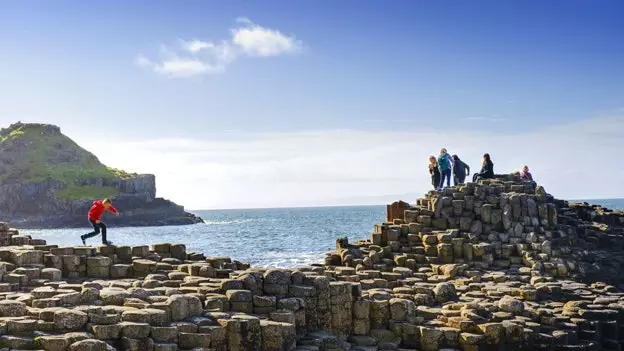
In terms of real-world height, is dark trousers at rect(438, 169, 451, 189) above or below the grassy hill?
below

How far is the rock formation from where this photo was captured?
15977 millimetres

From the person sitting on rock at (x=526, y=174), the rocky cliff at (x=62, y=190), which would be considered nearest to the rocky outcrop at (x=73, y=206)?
the rocky cliff at (x=62, y=190)

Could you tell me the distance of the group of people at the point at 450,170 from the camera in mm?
33781

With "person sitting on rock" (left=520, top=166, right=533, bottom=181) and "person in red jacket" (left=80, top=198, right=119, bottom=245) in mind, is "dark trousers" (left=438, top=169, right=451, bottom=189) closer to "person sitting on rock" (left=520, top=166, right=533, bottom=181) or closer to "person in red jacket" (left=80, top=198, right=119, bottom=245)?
"person sitting on rock" (left=520, top=166, right=533, bottom=181)

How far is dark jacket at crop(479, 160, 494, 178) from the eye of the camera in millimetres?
35375

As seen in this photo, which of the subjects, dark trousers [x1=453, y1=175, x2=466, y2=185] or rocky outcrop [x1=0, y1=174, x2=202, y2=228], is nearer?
dark trousers [x1=453, y1=175, x2=466, y2=185]

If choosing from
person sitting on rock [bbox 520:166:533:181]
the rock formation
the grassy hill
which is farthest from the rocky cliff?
the rock formation

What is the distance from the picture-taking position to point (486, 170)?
35500mm

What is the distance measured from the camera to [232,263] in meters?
24.6

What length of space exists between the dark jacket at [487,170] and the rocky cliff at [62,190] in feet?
357

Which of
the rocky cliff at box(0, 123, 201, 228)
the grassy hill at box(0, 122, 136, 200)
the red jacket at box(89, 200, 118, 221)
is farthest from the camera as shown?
the grassy hill at box(0, 122, 136, 200)

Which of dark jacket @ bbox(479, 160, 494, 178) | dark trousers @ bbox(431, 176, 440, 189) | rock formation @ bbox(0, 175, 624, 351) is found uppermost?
dark jacket @ bbox(479, 160, 494, 178)

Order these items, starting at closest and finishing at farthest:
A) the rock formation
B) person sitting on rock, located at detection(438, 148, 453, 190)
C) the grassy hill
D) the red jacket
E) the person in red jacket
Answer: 1. the rock formation
2. the person in red jacket
3. the red jacket
4. person sitting on rock, located at detection(438, 148, 453, 190)
5. the grassy hill

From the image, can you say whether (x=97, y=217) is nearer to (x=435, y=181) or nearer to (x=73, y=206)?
(x=435, y=181)
